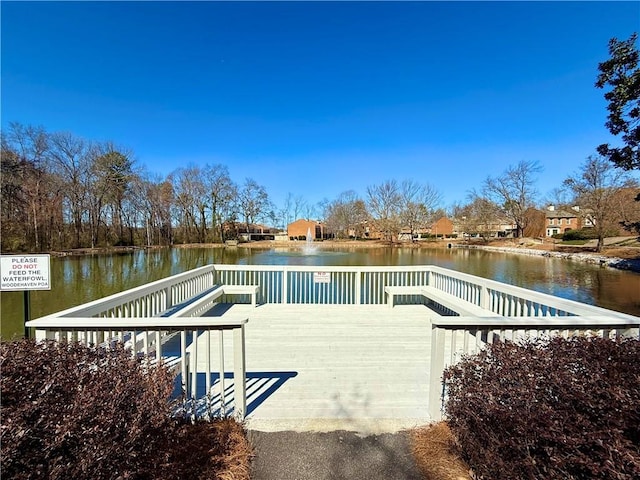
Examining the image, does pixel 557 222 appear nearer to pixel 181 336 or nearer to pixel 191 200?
pixel 191 200

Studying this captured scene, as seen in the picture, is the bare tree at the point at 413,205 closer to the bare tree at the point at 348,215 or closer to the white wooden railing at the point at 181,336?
the bare tree at the point at 348,215

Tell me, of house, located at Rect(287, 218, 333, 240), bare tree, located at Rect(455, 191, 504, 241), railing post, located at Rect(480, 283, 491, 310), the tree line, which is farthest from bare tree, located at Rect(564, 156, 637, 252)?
house, located at Rect(287, 218, 333, 240)

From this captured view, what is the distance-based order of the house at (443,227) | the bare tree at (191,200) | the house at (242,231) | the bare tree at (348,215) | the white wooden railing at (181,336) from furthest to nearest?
the house at (443,227), the bare tree at (348,215), the house at (242,231), the bare tree at (191,200), the white wooden railing at (181,336)

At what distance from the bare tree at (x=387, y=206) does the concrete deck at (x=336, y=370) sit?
110 ft

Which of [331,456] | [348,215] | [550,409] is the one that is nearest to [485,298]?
[550,409]

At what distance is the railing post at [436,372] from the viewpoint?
2.23 m

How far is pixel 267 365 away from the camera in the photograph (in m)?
3.26

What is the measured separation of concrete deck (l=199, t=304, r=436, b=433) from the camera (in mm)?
2295

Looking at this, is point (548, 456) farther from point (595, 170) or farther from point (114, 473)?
point (595, 170)

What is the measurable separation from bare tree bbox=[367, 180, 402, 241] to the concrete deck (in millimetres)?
33468

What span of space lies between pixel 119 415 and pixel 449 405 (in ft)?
5.97

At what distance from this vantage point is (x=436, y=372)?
89.4 inches

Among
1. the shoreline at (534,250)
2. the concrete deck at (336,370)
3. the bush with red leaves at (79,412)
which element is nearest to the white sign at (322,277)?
the concrete deck at (336,370)

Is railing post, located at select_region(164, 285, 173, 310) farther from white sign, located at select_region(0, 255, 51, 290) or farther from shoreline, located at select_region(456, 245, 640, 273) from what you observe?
shoreline, located at select_region(456, 245, 640, 273)
